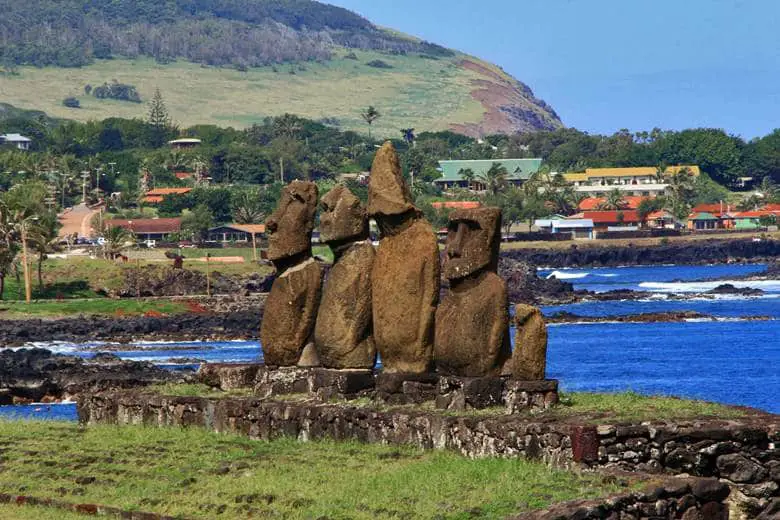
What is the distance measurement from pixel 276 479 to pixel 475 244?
221 inches

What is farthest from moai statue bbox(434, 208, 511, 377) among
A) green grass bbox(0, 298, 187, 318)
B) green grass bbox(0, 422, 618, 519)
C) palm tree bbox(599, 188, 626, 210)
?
palm tree bbox(599, 188, 626, 210)

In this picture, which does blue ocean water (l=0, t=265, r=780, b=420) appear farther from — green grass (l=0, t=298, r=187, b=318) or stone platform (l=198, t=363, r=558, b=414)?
stone platform (l=198, t=363, r=558, b=414)

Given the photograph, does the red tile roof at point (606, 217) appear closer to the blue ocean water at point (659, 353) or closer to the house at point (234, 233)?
the house at point (234, 233)

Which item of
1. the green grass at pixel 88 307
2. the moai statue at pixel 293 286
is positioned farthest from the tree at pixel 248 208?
the moai statue at pixel 293 286

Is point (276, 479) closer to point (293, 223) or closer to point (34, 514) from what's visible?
point (34, 514)

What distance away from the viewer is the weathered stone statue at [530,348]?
23734mm

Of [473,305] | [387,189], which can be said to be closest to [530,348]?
[473,305]

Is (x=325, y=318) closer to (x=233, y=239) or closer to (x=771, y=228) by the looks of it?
(x=233, y=239)

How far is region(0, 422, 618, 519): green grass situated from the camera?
18.9 metres

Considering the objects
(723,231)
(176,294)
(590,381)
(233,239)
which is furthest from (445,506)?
(723,231)

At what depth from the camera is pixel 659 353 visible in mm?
70000

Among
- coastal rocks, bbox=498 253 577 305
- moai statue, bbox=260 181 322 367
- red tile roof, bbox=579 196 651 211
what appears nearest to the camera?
moai statue, bbox=260 181 322 367

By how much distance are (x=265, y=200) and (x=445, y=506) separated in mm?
146693

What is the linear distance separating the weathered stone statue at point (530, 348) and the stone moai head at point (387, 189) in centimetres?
309
